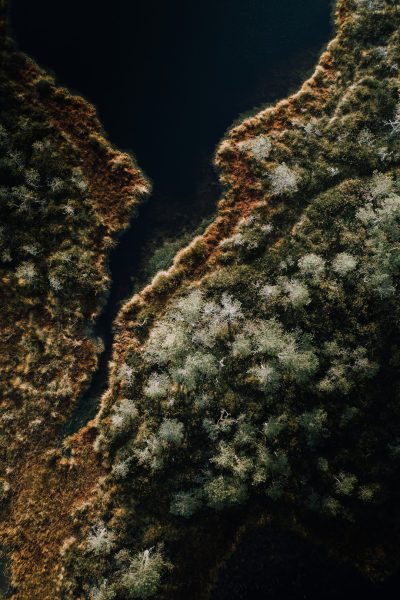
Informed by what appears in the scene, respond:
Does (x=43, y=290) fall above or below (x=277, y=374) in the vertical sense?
above

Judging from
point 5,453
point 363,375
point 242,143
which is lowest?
point 363,375

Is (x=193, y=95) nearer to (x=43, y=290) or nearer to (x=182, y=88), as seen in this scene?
(x=182, y=88)

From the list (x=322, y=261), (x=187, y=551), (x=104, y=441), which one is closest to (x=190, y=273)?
(x=322, y=261)

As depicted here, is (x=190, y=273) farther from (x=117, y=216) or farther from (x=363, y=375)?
(x=363, y=375)

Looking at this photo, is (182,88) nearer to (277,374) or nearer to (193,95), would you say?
(193,95)

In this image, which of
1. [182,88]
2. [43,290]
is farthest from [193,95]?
[43,290]

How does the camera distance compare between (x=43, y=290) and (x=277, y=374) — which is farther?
(x=43, y=290)

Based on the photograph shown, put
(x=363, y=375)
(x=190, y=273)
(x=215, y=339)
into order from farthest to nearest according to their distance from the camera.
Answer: (x=190, y=273)
(x=215, y=339)
(x=363, y=375)

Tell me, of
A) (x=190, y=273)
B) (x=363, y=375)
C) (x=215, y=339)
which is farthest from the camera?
(x=190, y=273)
